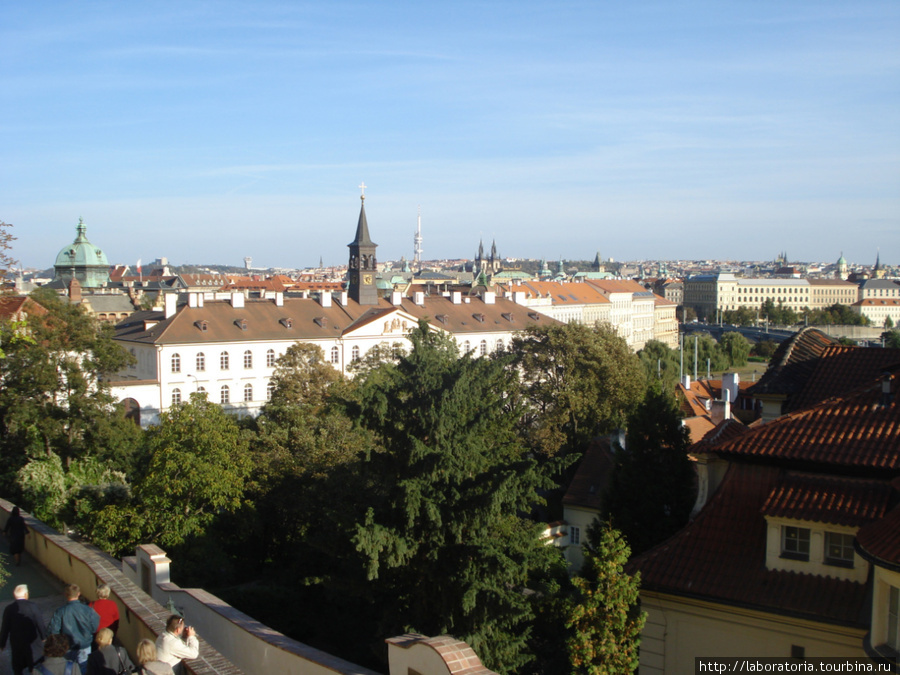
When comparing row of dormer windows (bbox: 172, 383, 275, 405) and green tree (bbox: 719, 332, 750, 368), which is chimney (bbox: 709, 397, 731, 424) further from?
green tree (bbox: 719, 332, 750, 368)

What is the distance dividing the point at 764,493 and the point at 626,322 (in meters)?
141

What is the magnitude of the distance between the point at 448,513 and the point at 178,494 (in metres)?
10.2

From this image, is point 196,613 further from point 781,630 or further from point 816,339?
point 816,339

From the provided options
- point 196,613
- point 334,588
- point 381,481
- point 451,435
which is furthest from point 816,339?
point 196,613

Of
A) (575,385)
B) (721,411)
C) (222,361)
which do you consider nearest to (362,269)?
(222,361)

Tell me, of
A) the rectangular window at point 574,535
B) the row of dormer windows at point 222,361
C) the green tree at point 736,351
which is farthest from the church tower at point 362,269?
the green tree at point 736,351

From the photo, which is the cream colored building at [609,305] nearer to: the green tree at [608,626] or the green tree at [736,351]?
the green tree at [736,351]

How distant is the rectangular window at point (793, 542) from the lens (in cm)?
1215

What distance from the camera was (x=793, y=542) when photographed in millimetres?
12211

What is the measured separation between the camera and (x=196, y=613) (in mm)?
13070

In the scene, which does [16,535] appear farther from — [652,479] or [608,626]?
[652,479]

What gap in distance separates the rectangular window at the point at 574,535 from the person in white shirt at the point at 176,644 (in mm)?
25988

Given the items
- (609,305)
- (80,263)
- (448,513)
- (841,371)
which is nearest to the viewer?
(448,513)

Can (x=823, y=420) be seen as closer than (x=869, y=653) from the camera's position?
No
